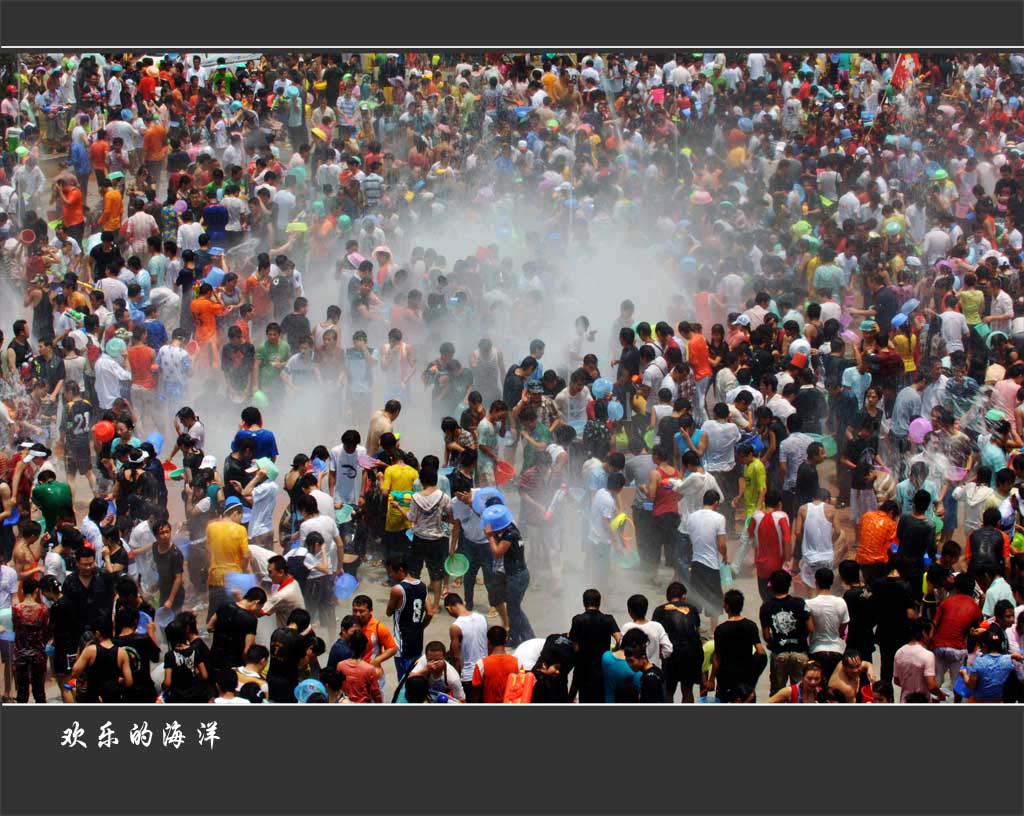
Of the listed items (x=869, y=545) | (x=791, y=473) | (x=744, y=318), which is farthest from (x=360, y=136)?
(x=869, y=545)

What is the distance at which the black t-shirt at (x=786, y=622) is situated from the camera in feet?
35.8

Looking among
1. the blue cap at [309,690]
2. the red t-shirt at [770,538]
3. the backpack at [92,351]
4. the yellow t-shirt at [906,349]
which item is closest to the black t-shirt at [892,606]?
the red t-shirt at [770,538]

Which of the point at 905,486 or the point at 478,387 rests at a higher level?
the point at 478,387

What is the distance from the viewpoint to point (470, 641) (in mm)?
10828

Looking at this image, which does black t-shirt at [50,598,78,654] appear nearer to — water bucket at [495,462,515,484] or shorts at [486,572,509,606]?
shorts at [486,572,509,606]

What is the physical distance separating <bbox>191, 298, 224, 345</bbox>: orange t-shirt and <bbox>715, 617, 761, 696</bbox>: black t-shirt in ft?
24.1

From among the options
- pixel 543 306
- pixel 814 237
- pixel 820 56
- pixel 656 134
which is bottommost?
pixel 543 306

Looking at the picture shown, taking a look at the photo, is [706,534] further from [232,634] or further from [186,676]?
[186,676]

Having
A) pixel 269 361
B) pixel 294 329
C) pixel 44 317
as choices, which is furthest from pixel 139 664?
pixel 44 317

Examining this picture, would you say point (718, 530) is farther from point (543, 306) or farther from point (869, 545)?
point (543, 306)

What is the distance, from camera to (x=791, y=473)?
13.8m

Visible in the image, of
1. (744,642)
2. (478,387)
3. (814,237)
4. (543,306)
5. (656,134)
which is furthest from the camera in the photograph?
(656,134)

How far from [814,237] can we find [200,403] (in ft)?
25.7

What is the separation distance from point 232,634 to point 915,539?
15.7ft
